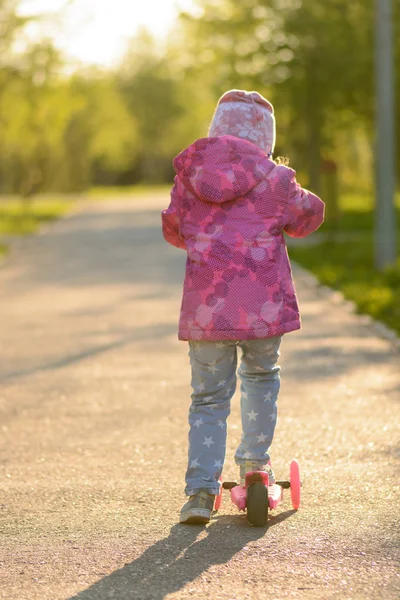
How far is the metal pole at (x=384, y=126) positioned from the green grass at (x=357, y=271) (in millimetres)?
554

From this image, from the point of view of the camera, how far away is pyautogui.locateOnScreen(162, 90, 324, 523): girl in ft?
15.8

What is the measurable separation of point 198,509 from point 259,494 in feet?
0.77

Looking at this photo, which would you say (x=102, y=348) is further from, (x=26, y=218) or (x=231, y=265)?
(x=26, y=218)

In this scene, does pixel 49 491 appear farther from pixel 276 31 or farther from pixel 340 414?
pixel 276 31

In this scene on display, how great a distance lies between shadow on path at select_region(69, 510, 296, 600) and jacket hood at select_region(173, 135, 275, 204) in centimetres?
122

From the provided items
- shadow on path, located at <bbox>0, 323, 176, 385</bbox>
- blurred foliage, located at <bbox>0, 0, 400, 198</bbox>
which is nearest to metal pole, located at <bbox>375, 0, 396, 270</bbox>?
shadow on path, located at <bbox>0, 323, 176, 385</bbox>

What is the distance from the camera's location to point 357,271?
1606 centimetres

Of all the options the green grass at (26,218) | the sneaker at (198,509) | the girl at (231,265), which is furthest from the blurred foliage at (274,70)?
the sneaker at (198,509)

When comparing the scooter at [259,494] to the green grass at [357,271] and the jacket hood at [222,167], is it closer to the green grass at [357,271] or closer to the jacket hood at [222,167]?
the jacket hood at [222,167]

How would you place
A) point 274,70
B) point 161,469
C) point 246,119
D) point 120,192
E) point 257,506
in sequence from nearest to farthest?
point 257,506 → point 246,119 → point 161,469 → point 274,70 → point 120,192

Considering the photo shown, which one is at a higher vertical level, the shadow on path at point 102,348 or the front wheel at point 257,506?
the front wheel at point 257,506

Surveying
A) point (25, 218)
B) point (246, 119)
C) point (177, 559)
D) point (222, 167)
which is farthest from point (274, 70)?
point (177, 559)

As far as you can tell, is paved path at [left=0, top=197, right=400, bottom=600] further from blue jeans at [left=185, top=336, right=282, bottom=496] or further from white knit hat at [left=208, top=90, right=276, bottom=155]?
white knit hat at [left=208, top=90, right=276, bottom=155]

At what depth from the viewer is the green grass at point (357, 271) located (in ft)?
39.8
